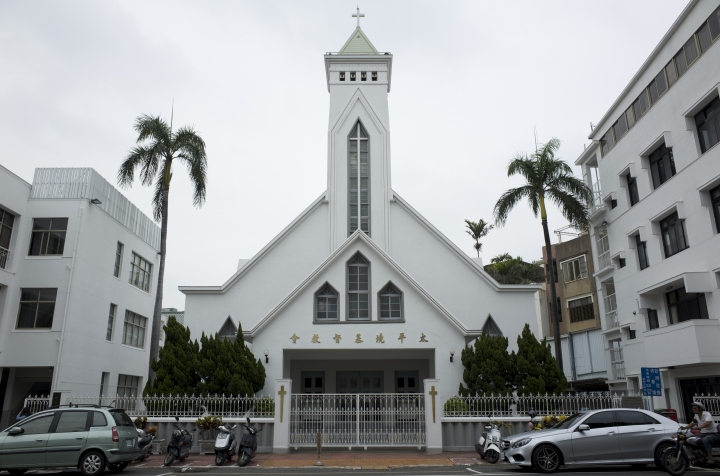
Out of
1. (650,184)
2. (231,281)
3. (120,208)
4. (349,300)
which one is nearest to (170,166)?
(120,208)

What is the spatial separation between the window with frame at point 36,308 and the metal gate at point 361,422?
492 inches

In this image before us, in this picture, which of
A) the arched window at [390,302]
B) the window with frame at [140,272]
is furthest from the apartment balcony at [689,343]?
the window with frame at [140,272]

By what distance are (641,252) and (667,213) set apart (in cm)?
351

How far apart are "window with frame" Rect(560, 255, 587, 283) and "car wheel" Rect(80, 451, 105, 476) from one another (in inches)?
1190

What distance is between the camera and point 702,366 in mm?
20391

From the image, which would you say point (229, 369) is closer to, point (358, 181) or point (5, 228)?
point (358, 181)

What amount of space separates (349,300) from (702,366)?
13337 millimetres

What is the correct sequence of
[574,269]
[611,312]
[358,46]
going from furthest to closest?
1. [574,269]
2. [358,46]
3. [611,312]

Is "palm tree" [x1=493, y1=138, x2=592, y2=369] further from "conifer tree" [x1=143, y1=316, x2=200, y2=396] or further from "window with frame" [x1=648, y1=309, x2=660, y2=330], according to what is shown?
"conifer tree" [x1=143, y1=316, x2=200, y2=396]

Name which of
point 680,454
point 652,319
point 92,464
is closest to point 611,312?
point 652,319

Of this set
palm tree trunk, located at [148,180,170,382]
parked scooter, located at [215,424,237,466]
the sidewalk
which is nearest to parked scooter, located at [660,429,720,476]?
the sidewalk

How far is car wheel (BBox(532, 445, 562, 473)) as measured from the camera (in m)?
12.7

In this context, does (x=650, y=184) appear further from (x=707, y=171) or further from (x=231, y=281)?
(x=231, y=281)

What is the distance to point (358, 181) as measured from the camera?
27062 mm
